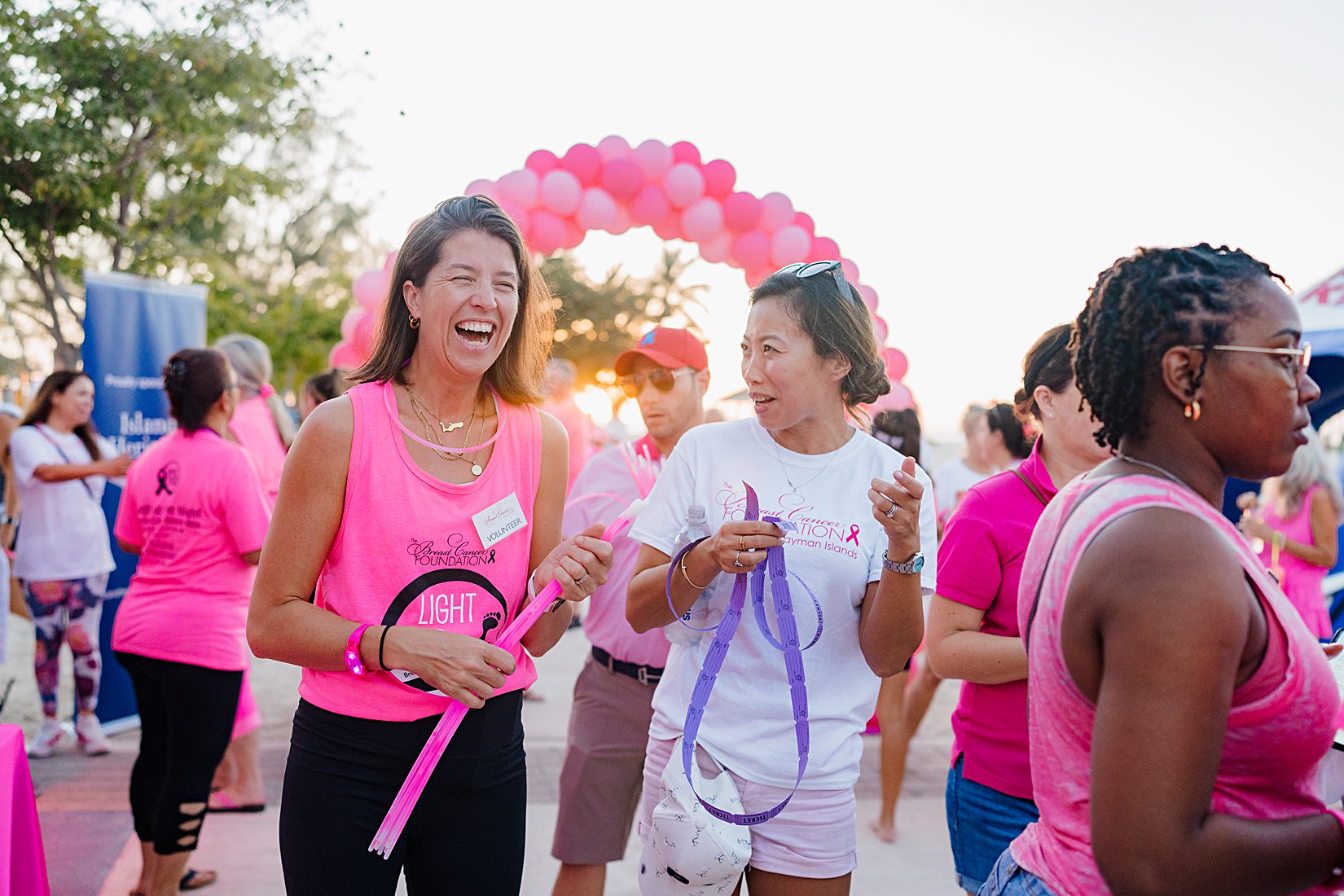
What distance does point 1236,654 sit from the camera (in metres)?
1.09

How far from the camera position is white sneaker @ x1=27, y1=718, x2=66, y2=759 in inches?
204

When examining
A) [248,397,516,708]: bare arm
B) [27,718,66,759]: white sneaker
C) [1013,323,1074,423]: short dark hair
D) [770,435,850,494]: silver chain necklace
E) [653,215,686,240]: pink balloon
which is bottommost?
[27,718,66,759]: white sneaker

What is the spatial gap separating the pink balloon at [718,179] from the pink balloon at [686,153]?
89mm

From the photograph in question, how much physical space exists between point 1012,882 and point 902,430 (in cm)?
328

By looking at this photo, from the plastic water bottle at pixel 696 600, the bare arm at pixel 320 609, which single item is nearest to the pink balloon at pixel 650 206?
the plastic water bottle at pixel 696 600

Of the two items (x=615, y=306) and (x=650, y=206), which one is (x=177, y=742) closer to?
(x=650, y=206)

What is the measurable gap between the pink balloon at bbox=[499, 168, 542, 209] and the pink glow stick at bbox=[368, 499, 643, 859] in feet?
17.3

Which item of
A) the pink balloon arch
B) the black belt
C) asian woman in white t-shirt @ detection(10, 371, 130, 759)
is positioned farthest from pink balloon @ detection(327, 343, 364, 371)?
the black belt

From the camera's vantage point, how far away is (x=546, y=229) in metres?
6.94

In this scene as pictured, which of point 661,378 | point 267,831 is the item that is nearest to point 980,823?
point 661,378

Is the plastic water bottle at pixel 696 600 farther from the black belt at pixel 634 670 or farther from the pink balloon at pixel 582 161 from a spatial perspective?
the pink balloon at pixel 582 161

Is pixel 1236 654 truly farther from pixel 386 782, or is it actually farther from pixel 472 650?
pixel 386 782

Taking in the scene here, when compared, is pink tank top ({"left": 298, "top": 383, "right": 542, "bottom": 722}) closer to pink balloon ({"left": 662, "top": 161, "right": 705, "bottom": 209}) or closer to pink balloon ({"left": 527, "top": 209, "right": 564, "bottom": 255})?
pink balloon ({"left": 527, "top": 209, "right": 564, "bottom": 255})

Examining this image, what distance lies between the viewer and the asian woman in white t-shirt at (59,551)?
5.26 meters
